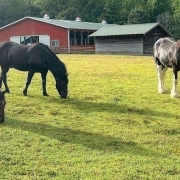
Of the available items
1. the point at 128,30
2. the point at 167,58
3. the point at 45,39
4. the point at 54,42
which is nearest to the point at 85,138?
the point at 167,58

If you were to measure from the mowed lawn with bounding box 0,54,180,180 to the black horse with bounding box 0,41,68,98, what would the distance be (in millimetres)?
530

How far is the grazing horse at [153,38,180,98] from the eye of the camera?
10383mm

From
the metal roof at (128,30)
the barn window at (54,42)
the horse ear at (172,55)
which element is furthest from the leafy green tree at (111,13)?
the horse ear at (172,55)

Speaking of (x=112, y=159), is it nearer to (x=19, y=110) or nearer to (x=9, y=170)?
(x=9, y=170)

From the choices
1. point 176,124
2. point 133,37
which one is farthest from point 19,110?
point 133,37

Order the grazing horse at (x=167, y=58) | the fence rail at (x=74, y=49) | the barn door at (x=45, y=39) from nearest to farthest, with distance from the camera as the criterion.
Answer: the grazing horse at (x=167, y=58), the fence rail at (x=74, y=49), the barn door at (x=45, y=39)

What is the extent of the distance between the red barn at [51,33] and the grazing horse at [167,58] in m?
31.4

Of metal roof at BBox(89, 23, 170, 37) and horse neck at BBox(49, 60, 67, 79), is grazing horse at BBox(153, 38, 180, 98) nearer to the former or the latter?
horse neck at BBox(49, 60, 67, 79)

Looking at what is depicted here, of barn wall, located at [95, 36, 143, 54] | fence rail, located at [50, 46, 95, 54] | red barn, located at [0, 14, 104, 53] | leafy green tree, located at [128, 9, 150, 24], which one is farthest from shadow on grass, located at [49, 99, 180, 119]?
leafy green tree, located at [128, 9, 150, 24]

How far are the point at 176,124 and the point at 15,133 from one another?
11.1 feet

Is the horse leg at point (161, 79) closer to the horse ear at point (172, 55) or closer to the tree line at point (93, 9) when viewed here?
the horse ear at point (172, 55)

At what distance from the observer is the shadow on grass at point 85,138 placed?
18.5ft

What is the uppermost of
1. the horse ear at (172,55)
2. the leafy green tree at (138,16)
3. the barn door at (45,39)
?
the leafy green tree at (138,16)

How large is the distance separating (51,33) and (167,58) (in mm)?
35840
